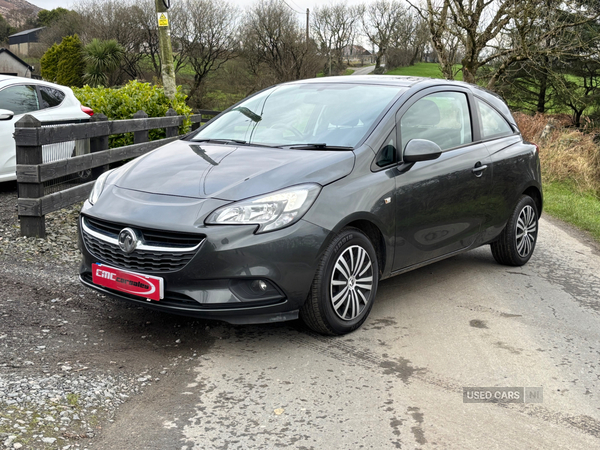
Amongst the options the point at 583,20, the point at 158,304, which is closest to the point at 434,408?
the point at 158,304

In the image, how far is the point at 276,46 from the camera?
141 feet

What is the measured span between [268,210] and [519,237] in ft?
11.0

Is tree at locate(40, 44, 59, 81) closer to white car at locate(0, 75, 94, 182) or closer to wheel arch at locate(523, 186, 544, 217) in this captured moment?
white car at locate(0, 75, 94, 182)

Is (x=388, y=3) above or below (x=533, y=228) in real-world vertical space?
above

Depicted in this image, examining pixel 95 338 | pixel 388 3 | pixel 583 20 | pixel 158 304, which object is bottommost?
pixel 95 338

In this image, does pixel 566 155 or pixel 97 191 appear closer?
pixel 97 191

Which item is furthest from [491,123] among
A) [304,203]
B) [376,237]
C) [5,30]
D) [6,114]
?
[5,30]

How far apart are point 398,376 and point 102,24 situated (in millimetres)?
44153

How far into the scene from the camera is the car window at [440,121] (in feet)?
16.5

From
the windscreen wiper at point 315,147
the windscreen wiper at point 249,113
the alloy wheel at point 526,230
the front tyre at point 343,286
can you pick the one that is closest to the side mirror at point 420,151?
the windscreen wiper at point 315,147

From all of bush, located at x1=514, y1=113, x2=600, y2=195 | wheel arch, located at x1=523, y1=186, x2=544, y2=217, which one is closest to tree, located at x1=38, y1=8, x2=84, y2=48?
bush, located at x1=514, y1=113, x2=600, y2=195

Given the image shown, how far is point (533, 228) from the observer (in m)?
6.52

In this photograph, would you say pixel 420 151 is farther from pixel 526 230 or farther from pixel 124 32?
pixel 124 32

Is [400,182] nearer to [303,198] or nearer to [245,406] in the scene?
[303,198]
